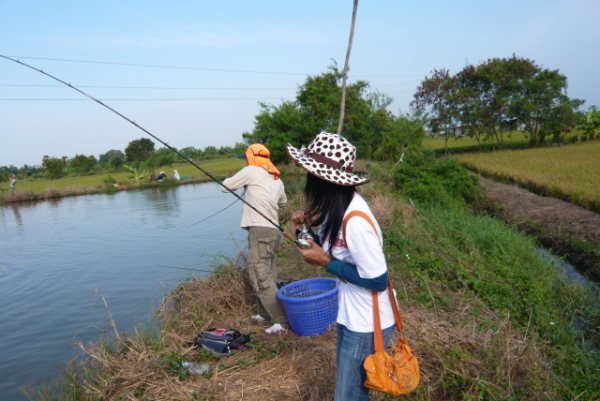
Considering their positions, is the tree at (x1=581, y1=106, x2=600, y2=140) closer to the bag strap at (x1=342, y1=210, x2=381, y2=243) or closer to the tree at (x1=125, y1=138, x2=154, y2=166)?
the bag strap at (x1=342, y1=210, x2=381, y2=243)

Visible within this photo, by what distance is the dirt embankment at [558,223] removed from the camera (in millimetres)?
6773

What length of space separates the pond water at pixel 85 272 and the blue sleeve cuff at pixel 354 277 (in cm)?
440

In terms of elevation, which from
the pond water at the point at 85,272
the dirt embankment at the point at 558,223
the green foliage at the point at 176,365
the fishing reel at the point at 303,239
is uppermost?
the fishing reel at the point at 303,239

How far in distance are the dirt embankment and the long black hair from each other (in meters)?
6.12

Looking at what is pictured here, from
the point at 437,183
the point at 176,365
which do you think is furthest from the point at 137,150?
the point at 176,365

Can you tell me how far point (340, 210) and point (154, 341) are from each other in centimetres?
307

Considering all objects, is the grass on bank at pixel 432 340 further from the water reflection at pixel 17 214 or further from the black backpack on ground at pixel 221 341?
the water reflection at pixel 17 214

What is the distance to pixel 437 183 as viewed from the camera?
37.6ft

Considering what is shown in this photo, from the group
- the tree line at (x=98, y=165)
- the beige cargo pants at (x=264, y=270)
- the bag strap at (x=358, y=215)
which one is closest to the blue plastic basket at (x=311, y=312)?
the beige cargo pants at (x=264, y=270)

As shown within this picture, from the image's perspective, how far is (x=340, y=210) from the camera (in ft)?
6.10

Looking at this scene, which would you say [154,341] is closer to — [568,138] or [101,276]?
[101,276]

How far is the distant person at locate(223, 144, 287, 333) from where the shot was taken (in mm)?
4188

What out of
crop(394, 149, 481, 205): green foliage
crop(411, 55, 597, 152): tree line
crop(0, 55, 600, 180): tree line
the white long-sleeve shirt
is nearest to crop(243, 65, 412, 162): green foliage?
crop(0, 55, 600, 180): tree line

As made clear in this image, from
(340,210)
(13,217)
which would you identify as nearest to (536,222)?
(340,210)
